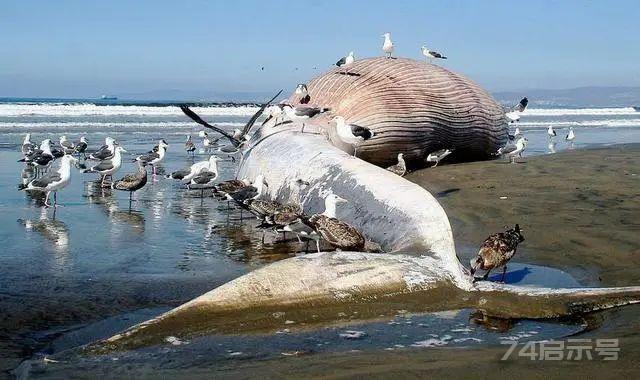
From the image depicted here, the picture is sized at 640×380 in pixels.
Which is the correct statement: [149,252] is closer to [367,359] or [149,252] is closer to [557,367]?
[367,359]

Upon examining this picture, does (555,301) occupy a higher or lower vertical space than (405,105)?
lower

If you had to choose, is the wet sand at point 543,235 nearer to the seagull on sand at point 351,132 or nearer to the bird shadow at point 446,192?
the bird shadow at point 446,192

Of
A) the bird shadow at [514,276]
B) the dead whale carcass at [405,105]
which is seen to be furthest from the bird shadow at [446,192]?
A: the bird shadow at [514,276]

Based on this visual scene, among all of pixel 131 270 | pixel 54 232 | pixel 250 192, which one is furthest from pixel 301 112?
pixel 131 270

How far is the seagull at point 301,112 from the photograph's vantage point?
32.6ft


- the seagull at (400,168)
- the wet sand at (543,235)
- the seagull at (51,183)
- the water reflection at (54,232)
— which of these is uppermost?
the seagull at (400,168)

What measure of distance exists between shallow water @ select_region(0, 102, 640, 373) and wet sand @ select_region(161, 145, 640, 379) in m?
0.21

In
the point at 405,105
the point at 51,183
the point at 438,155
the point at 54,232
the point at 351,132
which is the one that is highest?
the point at 405,105

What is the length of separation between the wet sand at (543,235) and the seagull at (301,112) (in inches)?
65.8

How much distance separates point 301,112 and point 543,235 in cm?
410

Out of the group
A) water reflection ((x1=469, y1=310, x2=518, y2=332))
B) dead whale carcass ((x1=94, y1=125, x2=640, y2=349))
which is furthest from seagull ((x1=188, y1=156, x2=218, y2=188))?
water reflection ((x1=469, y1=310, x2=518, y2=332))

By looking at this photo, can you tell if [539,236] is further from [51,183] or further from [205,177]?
[51,183]

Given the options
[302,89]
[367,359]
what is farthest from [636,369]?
[302,89]

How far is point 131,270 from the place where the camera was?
5969 mm
